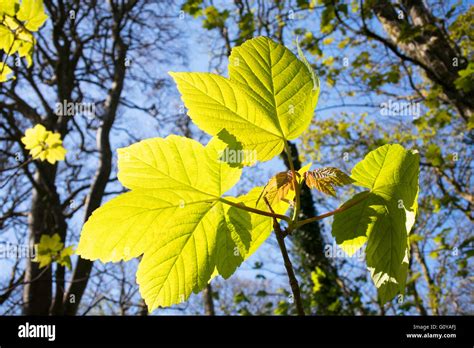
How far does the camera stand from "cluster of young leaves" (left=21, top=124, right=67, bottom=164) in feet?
7.86

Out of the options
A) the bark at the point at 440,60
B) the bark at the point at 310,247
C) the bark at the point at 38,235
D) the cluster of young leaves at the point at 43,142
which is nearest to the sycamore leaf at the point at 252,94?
the cluster of young leaves at the point at 43,142

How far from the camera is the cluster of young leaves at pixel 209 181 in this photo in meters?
0.31

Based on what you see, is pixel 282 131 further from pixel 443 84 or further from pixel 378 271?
pixel 443 84

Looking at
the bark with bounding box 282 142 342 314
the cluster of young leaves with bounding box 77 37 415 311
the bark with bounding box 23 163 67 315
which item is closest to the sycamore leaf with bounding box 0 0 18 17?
the cluster of young leaves with bounding box 77 37 415 311

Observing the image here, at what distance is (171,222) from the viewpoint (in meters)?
0.31

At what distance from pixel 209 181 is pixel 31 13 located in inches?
36.4

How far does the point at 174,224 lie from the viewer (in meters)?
0.31

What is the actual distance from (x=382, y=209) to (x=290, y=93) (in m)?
0.12

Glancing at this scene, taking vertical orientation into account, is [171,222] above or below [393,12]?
below

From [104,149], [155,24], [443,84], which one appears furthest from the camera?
[155,24]

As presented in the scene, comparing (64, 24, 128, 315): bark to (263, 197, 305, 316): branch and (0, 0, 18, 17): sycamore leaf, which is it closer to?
(0, 0, 18, 17): sycamore leaf

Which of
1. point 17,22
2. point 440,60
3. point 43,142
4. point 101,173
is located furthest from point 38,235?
point 440,60
